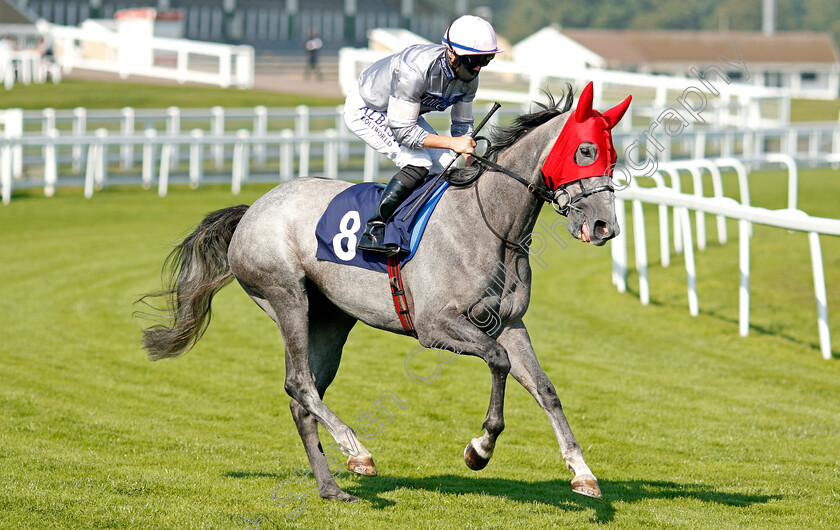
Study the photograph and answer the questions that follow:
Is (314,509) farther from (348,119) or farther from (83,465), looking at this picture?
(348,119)

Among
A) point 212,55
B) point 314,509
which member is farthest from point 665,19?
point 314,509

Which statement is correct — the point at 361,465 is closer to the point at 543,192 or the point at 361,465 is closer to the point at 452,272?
the point at 452,272

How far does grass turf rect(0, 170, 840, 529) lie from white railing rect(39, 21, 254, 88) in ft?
70.4

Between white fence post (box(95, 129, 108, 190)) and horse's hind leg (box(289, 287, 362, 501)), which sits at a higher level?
horse's hind leg (box(289, 287, 362, 501))

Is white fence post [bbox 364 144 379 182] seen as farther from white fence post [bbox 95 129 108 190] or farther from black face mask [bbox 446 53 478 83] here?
black face mask [bbox 446 53 478 83]

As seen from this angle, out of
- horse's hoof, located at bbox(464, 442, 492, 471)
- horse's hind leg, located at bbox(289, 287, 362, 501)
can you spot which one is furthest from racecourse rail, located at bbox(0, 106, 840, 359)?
horse's hoof, located at bbox(464, 442, 492, 471)

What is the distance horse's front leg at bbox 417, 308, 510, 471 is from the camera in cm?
421

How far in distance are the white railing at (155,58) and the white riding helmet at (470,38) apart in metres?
28.5

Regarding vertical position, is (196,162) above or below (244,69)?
below

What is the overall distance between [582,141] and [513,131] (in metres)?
0.50

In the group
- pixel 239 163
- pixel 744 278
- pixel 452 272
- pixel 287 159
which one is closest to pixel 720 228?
pixel 744 278

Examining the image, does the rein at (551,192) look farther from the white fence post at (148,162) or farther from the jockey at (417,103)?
the white fence post at (148,162)

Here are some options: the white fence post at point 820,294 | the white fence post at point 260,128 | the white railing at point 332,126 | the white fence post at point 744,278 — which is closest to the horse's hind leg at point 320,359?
the white fence post at point 820,294

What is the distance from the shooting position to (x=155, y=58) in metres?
33.8
